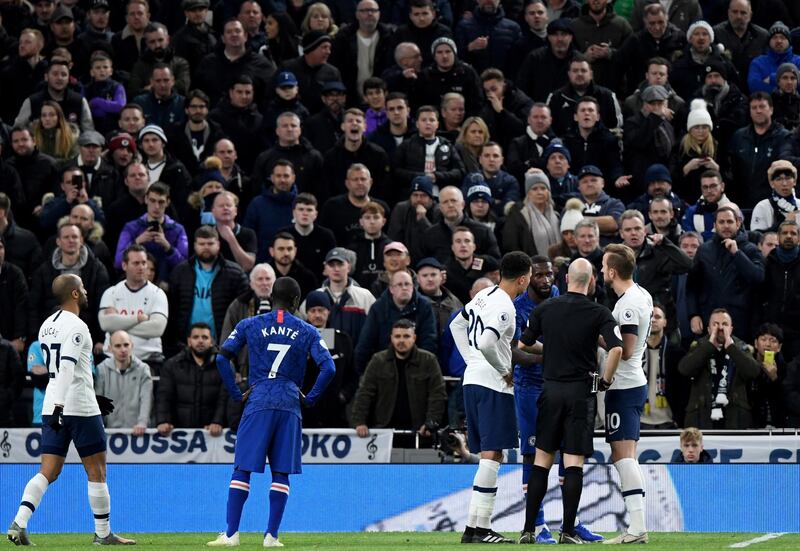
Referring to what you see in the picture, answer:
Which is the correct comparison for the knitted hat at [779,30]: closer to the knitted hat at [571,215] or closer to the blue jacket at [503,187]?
the blue jacket at [503,187]

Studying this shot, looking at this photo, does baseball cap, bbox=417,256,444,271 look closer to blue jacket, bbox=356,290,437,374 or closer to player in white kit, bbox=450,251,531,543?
blue jacket, bbox=356,290,437,374

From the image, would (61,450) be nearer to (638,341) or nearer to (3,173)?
(638,341)

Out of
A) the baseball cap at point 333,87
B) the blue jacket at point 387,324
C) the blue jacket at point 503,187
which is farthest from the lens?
the baseball cap at point 333,87

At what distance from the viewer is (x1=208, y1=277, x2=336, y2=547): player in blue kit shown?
12.7m

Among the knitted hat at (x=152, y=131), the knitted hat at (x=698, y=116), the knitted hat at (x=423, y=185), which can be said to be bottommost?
the knitted hat at (x=423, y=185)

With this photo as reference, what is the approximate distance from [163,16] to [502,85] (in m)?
6.31

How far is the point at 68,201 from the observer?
1986 centimetres

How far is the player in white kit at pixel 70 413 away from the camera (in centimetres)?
1323

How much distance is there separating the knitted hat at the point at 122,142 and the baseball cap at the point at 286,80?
2426mm

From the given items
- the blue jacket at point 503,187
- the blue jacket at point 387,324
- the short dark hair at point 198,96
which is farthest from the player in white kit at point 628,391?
the short dark hair at point 198,96

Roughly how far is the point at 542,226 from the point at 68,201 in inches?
246

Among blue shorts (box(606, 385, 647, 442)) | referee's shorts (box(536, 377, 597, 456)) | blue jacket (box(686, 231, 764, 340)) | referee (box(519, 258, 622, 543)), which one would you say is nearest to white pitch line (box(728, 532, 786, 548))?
blue shorts (box(606, 385, 647, 442))

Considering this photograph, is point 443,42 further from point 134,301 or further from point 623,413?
point 623,413

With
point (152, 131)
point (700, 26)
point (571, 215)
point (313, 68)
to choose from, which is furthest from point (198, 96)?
point (700, 26)
